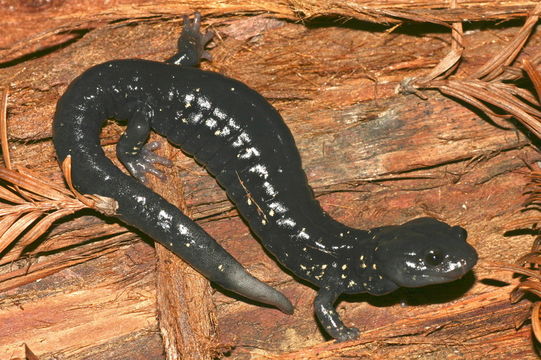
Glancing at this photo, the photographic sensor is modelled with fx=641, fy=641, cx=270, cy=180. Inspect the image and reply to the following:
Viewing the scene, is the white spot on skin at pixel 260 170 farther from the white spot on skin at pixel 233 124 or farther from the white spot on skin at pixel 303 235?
the white spot on skin at pixel 303 235

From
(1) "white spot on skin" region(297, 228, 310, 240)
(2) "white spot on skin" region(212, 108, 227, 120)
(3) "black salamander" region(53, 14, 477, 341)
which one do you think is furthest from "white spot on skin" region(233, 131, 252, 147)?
(1) "white spot on skin" region(297, 228, 310, 240)

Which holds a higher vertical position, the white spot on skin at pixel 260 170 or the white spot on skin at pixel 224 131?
the white spot on skin at pixel 224 131

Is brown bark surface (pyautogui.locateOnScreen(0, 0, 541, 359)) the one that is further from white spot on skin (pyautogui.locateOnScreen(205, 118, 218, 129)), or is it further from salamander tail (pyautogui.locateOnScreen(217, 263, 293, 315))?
white spot on skin (pyautogui.locateOnScreen(205, 118, 218, 129))

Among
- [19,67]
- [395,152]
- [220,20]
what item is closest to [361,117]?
[395,152]

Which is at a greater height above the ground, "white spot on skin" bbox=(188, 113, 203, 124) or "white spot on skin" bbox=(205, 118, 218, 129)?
"white spot on skin" bbox=(188, 113, 203, 124)

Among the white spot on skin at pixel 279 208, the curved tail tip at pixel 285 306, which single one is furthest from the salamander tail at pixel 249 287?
the white spot on skin at pixel 279 208

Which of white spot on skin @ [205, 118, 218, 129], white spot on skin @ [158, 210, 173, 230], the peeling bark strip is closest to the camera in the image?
white spot on skin @ [158, 210, 173, 230]

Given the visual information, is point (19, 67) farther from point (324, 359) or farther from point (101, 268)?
point (324, 359)
